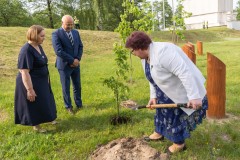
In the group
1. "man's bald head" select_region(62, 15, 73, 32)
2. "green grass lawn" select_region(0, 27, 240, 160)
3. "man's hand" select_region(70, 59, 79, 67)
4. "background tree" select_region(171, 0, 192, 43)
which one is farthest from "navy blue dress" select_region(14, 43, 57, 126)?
"background tree" select_region(171, 0, 192, 43)

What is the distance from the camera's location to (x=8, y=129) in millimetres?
5496

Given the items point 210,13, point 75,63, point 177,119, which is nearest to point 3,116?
point 75,63

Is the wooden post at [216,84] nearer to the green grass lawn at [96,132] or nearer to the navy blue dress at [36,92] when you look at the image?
the green grass lawn at [96,132]

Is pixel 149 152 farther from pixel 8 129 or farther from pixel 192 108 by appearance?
pixel 8 129

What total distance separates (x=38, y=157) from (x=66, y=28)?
2.68 metres

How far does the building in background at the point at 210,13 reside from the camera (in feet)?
200

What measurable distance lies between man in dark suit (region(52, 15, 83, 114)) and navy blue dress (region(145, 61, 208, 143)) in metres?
2.48

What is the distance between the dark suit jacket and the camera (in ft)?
19.3

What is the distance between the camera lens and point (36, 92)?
5062mm

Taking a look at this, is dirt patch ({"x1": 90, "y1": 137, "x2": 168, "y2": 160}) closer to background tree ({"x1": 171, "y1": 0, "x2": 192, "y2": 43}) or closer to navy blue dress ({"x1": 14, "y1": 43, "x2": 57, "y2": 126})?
navy blue dress ({"x1": 14, "y1": 43, "x2": 57, "y2": 126})

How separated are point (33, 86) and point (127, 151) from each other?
203cm

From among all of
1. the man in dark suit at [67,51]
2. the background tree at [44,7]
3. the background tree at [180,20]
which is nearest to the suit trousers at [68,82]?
the man in dark suit at [67,51]

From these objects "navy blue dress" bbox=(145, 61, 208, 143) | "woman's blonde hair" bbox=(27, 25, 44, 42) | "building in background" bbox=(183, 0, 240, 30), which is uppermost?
"building in background" bbox=(183, 0, 240, 30)

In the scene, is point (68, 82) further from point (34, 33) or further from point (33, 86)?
point (34, 33)
